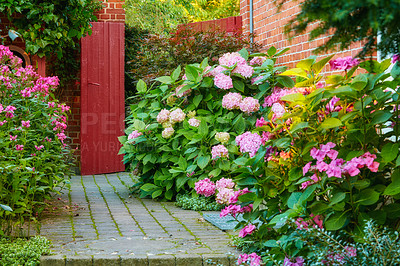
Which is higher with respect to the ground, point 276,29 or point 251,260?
point 276,29

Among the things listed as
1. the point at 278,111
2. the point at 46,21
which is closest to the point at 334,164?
the point at 278,111

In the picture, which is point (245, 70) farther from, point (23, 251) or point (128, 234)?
point (23, 251)

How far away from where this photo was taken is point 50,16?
7086 mm

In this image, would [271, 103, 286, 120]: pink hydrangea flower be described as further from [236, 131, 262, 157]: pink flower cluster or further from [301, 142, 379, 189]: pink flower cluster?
[301, 142, 379, 189]: pink flower cluster

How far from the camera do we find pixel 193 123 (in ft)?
17.9

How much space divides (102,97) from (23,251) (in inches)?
214

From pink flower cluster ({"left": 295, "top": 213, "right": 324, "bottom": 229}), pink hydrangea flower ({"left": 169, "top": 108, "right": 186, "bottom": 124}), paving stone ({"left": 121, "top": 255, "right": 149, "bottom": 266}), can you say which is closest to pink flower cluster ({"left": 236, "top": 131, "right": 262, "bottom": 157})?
pink flower cluster ({"left": 295, "top": 213, "right": 324, "bottom": 229})

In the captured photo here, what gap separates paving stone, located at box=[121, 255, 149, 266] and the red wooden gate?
210 inches

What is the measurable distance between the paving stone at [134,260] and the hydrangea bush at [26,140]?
1064 mm

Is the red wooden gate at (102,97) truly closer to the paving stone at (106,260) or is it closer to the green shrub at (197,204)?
the green shrub at (197,204)

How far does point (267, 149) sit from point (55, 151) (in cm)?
248

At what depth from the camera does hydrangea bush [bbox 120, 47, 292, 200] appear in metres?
5.21

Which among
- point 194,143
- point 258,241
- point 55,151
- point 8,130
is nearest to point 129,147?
point 194,143

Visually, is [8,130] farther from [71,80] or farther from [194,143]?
[71,80]
